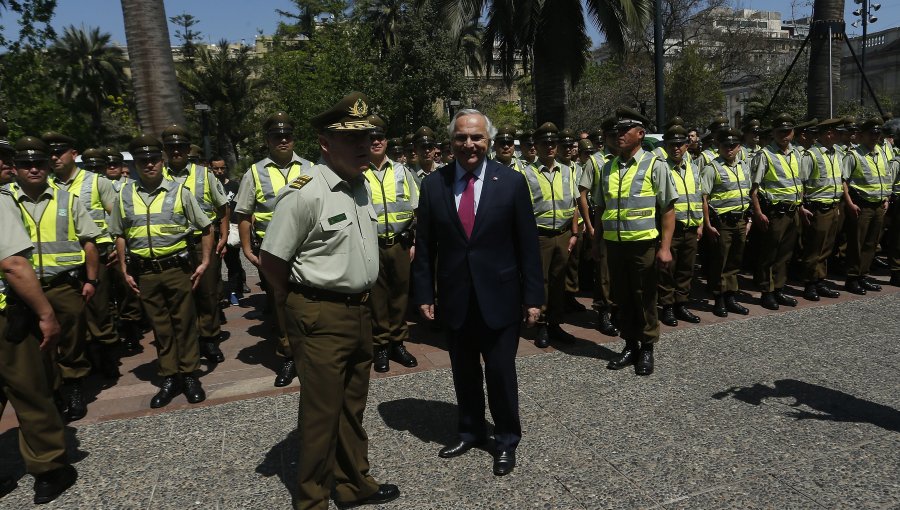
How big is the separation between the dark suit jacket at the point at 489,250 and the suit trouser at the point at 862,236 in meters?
6.21

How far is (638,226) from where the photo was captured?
526cm

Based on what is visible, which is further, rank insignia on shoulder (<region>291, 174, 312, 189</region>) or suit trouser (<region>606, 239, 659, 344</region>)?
suit trouser (<region>606, 239, 659, 344</region>)

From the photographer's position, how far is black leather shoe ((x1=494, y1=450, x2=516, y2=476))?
3.64m

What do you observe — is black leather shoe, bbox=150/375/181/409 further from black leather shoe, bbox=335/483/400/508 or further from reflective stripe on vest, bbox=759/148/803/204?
reflective stripe on vest, bbox=759/148/803/204

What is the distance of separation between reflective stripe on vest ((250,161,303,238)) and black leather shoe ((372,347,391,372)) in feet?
5.08

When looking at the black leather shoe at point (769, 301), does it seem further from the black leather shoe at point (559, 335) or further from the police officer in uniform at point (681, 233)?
→ the black leather shoe at point (559, 335)

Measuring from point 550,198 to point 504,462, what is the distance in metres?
3.39

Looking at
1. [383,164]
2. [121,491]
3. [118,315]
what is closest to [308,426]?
[121,491]

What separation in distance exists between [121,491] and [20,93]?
1888cm

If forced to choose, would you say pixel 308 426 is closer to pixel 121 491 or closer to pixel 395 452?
pixel 395 452

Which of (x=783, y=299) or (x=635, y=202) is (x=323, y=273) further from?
(x=783, y=299)

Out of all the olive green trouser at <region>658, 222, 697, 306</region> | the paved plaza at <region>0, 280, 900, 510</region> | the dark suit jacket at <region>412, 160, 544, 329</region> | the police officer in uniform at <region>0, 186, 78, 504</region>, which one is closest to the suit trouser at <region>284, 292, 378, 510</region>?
the paved plaza at <region>0, 280, 900, 510</region>

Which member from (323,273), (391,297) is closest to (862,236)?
(391,297)

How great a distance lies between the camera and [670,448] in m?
3.84
